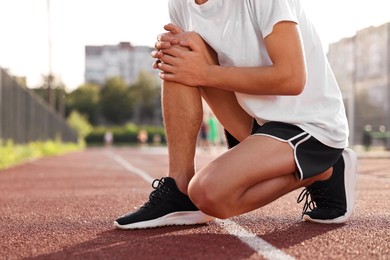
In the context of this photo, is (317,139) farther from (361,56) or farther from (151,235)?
(361,56)

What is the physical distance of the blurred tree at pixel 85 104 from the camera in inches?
4183

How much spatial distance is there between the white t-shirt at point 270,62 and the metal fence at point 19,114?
11067mm

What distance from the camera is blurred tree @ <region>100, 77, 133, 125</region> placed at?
350 feet

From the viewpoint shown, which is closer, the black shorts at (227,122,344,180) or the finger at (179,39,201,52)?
the black shorts at (227,122,344,180)

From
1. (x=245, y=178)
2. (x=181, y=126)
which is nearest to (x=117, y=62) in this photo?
(x=181, y=126)

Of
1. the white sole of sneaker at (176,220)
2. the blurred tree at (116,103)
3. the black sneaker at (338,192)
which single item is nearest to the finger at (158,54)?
the white sole of sneaker at (176,220)

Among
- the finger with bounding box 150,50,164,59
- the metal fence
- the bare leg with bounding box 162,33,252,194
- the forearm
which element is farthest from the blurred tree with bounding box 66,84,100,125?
the forearm

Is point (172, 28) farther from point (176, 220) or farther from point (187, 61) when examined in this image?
point (176, 220)

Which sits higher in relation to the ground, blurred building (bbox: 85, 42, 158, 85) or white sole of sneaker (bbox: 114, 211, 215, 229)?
blurred building (bbox: 85, 42, 158, 85)

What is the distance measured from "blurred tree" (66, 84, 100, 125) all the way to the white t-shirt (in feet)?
338

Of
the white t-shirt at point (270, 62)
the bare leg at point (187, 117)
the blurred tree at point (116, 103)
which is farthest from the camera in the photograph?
the blurred tree at point (116, 103)

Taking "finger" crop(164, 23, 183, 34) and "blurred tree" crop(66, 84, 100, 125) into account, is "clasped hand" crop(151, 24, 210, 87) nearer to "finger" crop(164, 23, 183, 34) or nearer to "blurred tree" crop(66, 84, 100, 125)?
"finger" crop(164, 23, 183, 34)

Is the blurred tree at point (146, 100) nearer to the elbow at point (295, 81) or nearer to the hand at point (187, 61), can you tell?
the hand at point (187, 61)

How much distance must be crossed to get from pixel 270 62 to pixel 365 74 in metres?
22.9
